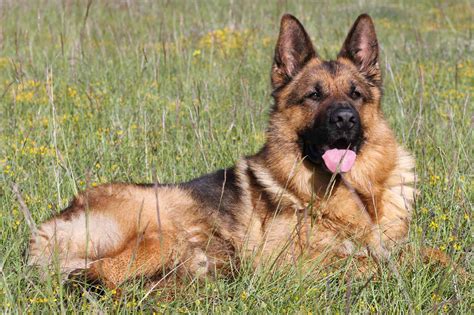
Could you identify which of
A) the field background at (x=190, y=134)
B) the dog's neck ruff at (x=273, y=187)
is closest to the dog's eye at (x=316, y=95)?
the dog's neck ruff at (x=273, y=187)

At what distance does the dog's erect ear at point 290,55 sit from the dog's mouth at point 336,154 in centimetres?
61

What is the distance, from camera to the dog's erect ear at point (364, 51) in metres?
3.92

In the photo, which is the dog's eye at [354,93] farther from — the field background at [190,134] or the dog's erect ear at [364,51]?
the field background at [190,134]

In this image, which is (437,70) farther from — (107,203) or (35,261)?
(35,261)

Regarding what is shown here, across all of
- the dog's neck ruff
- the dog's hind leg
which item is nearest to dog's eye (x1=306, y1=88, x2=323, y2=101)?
the dog's neck ruff

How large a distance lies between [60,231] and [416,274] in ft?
5.93

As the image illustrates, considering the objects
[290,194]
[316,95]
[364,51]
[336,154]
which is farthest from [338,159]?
[364,51]

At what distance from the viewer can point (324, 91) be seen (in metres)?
3.73

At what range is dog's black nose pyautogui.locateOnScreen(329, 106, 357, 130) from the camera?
342 cm

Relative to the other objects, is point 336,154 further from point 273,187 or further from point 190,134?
point 190,134

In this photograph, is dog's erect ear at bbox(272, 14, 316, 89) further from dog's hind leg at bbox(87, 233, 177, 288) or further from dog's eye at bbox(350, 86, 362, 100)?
dog's hind leg at bbox(87, 233, 177, 288)

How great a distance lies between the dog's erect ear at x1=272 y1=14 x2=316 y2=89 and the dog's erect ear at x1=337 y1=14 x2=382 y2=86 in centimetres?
24

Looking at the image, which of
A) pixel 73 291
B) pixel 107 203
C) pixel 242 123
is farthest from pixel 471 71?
pixel 73 291

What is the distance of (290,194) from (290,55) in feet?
3.14
